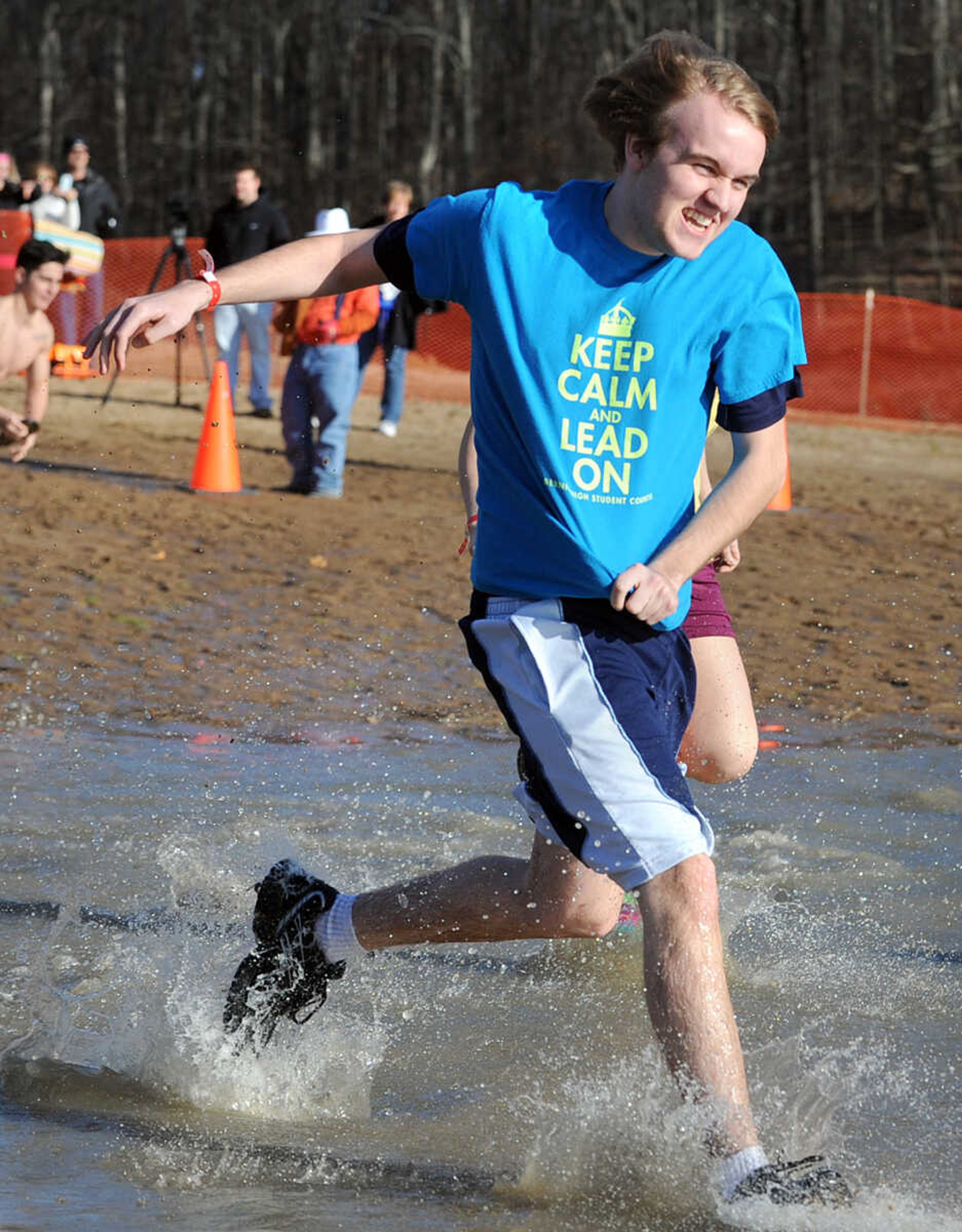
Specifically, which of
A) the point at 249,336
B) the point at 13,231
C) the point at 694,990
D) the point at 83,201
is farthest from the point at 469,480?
the point at 13,231

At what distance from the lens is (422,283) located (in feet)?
11.3

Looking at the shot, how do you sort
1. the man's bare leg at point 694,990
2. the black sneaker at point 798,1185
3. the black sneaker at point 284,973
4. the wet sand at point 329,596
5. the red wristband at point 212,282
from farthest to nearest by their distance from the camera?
the wet sand at point 329,596
the black sneaker at point 284,973
the red wristband at point 212,282
the man's bare leg at point 694,990
the black sneaker at point 798,1185

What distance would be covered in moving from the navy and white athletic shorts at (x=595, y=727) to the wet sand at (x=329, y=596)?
3.61 meters

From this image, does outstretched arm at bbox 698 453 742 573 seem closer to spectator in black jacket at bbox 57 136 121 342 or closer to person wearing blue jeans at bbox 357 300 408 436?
person wearing blue jeans at bbox 357 300 408 436


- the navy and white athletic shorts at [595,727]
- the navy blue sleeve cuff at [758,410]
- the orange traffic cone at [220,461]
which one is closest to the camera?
the navy and white athletic shorts at [595,727]

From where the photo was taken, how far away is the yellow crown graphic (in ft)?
10.5

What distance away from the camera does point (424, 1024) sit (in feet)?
13.5

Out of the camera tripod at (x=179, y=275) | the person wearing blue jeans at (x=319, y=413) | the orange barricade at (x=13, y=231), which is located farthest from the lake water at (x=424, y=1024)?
the orange barricade at (x=13, y=231)

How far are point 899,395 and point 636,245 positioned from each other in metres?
18.1

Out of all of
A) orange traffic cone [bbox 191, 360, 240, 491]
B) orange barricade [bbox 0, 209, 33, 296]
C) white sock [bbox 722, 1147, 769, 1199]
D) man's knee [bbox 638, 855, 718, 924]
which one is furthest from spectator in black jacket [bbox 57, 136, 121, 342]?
white sock [bbox 722, 1147, 769, 1199]

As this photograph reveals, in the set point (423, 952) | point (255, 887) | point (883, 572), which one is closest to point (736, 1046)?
point (255, 887)

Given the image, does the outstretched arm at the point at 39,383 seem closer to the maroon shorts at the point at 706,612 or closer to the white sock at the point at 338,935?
the maroon shorts at the point at 706,612

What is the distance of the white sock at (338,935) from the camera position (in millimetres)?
3729

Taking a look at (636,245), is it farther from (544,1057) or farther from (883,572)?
(883,572)
